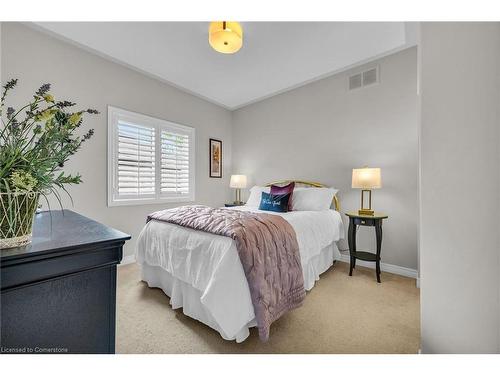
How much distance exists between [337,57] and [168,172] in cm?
292

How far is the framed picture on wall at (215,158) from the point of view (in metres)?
4.22

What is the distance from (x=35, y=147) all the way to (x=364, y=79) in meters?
3.47

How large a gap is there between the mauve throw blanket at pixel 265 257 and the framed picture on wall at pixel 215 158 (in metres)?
2.28

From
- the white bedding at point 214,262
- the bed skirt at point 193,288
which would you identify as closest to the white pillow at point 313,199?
the white bedding at point 214,262

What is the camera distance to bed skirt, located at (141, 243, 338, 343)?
1583mm

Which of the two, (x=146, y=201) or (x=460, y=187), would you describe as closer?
(x=460, y=187)

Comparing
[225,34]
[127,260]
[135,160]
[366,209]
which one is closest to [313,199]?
[366,209]

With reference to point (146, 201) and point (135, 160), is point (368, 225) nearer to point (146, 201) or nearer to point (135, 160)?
point (146, 201)

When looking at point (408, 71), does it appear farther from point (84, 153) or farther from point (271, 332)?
point (84, 153)

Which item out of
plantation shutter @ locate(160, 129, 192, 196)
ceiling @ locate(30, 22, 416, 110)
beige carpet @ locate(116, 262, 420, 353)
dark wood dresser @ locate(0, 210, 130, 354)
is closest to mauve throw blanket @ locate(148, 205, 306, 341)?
beige carpet @ locate(116, 262, 420, 353)

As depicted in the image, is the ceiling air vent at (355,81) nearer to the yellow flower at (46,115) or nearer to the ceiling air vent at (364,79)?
the ceiling air vent at (364,79)

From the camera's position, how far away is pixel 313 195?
3002 millimetres

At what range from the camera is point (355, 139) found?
3.02 m

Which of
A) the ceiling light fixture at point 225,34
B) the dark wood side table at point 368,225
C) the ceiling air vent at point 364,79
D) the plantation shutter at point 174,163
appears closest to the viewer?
the ceiling light fixture at point 225,34
